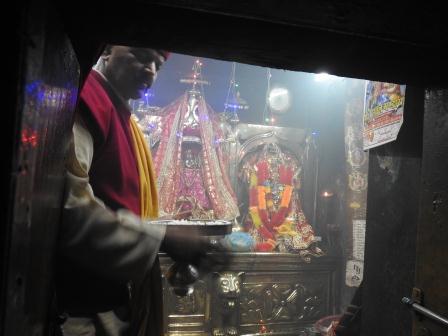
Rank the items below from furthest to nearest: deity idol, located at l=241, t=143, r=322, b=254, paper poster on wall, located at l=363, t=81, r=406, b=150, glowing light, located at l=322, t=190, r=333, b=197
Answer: glowing light, located at l=322, t=190, r=333, b=197 → deity idol, located at l=241, t=143, r=322, b=254 → paper poster on wall, located at l=363, t=81, r=406, b=150

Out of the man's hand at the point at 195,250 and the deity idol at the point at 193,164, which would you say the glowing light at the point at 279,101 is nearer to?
the deity idol at the point at 193,164

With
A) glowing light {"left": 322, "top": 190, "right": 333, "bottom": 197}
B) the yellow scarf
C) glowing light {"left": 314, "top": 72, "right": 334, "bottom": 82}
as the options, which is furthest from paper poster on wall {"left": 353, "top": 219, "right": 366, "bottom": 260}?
the yellow scarf

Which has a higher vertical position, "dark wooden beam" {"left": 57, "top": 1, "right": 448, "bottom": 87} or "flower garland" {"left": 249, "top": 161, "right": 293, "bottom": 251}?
"dark wooden beam" {"left": 57, "top": 1, "right": 448, "bottom": 87}

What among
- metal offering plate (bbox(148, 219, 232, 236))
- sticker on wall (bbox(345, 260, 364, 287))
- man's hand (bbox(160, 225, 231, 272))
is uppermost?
metal offering plate (bbox(148, 219, 232, 236))

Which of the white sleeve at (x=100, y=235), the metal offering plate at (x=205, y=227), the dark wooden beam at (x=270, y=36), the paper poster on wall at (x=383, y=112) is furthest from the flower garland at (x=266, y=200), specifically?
the dark wooden beam at (x=270, y=36)

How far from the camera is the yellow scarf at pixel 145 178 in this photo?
207 cm

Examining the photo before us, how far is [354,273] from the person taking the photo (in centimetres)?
492

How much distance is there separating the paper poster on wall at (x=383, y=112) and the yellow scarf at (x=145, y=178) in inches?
59.2

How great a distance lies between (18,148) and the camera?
0.61 meters

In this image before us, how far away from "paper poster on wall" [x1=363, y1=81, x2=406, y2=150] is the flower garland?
3.51 m

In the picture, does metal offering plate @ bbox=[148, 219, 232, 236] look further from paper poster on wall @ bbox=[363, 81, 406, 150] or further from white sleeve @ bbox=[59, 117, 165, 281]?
paper poster on wall @ bbox=[363, 81, 406, 150]

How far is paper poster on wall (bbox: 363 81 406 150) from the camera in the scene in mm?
1937

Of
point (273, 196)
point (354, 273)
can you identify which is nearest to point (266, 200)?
point (273, 196)

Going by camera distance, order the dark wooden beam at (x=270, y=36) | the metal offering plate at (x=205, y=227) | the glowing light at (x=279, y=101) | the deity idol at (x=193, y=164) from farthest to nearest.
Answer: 1. the glowing light at (x=279, y=101)
2. the deity idol at (x=193, y=164)
3. the metal offering plate at (x=205, y=227)
4. the dark wooden beam at (x=270, y=36)
